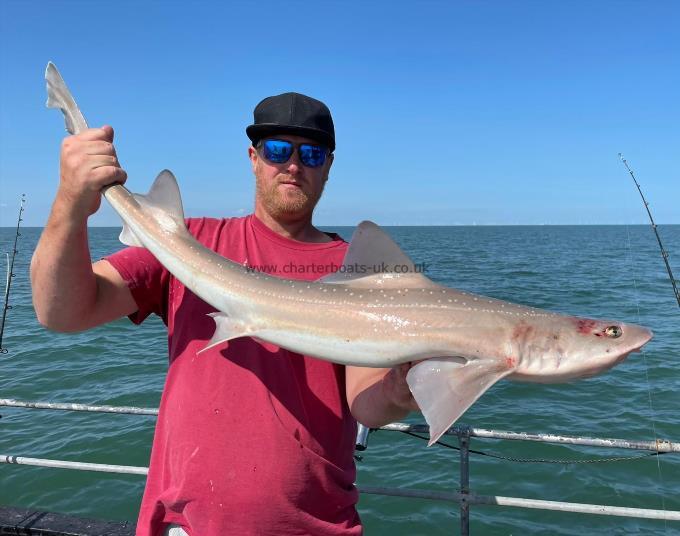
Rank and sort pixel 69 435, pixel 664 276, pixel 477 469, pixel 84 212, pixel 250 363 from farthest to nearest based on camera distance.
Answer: pixel 664 276 < pixel 69 435 < pixel 477 469 < pixel 250 363 < pixel 84 212

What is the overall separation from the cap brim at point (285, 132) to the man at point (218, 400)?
2.77ft

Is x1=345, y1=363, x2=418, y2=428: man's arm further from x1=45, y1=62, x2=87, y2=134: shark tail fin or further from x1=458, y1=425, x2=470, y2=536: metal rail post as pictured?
x1=45, y1=62, x2=87, y2=134: shark tail fin

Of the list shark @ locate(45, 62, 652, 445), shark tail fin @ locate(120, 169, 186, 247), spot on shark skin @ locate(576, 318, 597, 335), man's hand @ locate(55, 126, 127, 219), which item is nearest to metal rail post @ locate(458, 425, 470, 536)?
shark @ locate(45, 62, 652, 445)

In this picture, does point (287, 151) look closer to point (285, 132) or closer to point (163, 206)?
point (285, 132)

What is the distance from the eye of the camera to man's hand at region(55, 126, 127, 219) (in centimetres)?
245

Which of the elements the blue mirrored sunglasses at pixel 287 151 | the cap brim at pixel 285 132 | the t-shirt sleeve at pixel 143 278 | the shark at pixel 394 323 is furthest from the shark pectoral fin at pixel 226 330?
the cap brim at pixel 285 132

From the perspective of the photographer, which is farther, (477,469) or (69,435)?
(69,435)

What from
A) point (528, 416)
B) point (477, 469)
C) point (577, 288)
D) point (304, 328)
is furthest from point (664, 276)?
point (304, 328)

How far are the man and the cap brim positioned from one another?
0.85m

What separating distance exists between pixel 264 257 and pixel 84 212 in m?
1.02

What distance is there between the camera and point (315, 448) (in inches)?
103

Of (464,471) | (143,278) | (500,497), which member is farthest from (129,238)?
(500,497)

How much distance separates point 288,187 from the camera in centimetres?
327

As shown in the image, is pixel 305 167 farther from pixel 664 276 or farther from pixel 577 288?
pixel 664 276
